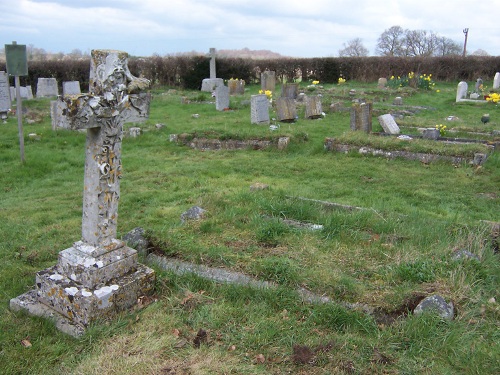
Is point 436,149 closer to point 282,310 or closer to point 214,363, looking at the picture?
point 282,310

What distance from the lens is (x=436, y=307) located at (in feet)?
11.0

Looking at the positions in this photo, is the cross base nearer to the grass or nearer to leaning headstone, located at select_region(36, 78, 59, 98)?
the grass

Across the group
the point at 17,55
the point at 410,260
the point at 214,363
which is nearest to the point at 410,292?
the point at 410,260

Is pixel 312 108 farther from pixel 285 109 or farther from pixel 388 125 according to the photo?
pixel 388 125

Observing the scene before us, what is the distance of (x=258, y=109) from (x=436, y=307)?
33.0 ft

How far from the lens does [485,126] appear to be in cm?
1261

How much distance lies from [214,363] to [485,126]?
12.2m

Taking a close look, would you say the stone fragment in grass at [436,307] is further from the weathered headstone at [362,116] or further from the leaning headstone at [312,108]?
the leaning headstone at [312,108]

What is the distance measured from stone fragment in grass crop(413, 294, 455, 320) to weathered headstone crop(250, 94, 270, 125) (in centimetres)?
992

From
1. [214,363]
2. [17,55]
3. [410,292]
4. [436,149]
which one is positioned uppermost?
[17,55]

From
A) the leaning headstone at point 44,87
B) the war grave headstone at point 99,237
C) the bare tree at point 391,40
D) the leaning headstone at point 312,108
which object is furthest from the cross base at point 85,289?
the bare tree at point 391,40

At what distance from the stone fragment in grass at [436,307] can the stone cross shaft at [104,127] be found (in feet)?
8.18

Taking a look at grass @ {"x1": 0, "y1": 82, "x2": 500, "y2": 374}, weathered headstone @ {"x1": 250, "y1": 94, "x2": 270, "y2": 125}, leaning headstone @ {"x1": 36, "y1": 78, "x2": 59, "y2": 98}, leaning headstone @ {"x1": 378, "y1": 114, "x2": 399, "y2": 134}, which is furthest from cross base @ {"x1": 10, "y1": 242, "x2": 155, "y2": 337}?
leaning headstone @ {"x1": 36, "y1": 78, "x2": 59, "y2": 98}

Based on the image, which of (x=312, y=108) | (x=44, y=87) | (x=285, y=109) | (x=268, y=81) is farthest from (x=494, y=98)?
(x=44, y=87)
